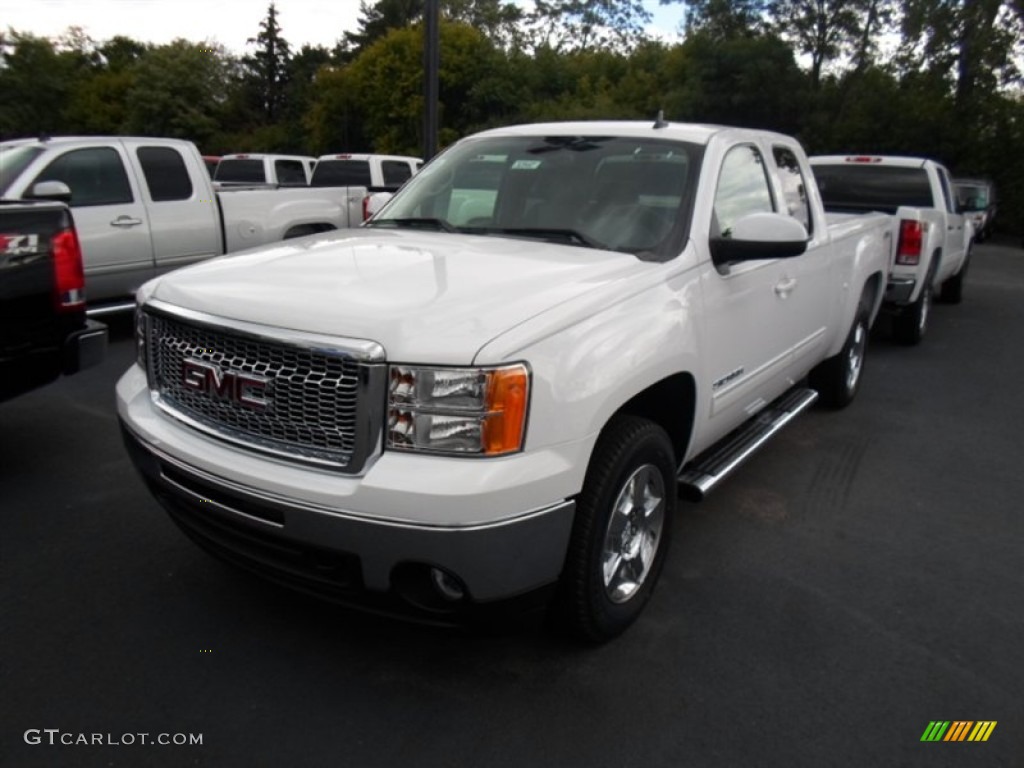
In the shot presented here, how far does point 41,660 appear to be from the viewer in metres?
2.77

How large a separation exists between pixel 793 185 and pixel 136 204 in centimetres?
615

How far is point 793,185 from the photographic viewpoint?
4633 millimetres

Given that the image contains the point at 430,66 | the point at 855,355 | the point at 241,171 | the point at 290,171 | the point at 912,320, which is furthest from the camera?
the point at 290,171

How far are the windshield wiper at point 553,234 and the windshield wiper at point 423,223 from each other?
8.2 inches

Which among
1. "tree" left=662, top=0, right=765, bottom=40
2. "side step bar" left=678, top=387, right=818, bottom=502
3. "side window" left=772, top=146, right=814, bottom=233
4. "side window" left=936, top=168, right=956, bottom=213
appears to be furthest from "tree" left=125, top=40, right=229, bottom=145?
"side step bar" left=678, top=387, right=818, bottom=502

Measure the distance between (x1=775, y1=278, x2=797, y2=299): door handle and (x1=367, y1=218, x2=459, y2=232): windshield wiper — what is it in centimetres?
161

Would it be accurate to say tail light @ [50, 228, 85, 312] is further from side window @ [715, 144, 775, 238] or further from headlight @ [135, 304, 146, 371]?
side window @ [715, 144, 775, 238]

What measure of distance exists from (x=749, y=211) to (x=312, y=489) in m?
2.66

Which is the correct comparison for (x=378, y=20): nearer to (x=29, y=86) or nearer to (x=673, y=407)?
(x=29, y=86)

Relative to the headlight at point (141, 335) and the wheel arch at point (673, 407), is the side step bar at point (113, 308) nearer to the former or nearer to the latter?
the headlight at point (141, 335)

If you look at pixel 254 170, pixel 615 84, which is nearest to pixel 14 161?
pixel 254 170

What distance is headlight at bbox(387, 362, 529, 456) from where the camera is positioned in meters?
2.26

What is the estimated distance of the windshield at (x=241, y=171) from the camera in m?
16.2

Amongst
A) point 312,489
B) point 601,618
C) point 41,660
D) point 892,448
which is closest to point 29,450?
point 41,660
